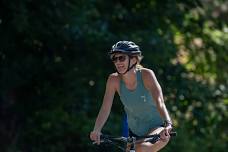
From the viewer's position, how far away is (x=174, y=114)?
503 inches

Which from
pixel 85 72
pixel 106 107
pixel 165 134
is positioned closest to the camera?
pixel 165 134

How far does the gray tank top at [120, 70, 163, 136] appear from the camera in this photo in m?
7.34

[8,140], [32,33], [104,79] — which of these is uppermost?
[32,33]

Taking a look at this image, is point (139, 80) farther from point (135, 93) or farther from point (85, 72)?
point (85, 72)

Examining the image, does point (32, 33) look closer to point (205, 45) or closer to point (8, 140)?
point (8, 140)

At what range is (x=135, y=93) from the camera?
7336mm

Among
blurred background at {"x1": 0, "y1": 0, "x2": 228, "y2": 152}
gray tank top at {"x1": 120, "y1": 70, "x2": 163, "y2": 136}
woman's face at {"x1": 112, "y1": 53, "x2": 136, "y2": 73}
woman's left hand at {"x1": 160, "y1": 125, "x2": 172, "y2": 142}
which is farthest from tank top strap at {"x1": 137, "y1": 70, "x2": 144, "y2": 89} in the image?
blurred background at {"x1": 0, "y1": 0, "x2": 228, "y2": 152}

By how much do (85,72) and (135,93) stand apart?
5288mm

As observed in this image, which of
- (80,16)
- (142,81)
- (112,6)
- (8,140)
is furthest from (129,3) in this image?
(142,81)

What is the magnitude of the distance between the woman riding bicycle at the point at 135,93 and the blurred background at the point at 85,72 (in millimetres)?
4568

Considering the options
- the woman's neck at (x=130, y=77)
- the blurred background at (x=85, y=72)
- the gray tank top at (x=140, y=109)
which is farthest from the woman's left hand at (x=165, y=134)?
the blurred background at (x=85, y=72)

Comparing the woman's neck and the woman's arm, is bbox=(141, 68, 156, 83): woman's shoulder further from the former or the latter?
the woman's arm

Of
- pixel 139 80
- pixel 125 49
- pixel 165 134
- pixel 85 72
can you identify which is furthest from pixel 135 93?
pixel 85 72

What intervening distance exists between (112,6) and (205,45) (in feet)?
6.35
